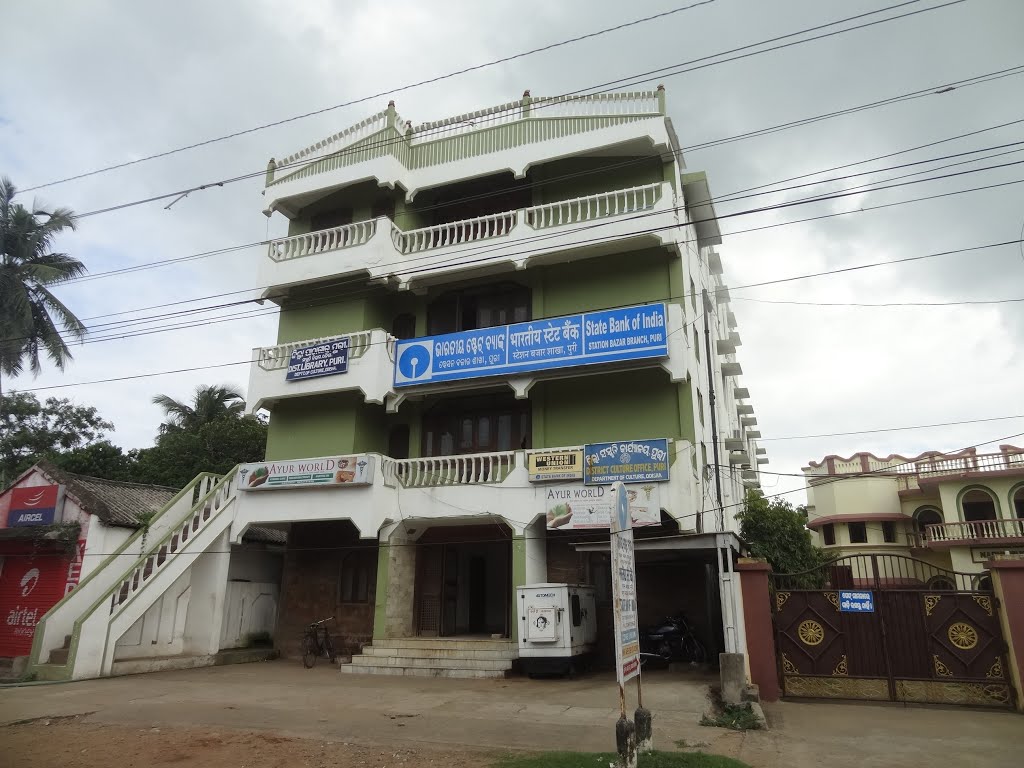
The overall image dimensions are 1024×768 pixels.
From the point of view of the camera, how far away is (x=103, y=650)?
15.2 meters

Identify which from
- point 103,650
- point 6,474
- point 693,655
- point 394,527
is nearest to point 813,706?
point 693,655

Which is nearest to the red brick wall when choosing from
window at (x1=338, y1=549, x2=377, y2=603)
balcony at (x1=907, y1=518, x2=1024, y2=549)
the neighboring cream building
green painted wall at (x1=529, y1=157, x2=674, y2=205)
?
window at (x1=338, y1=549, x2=377, y2=603)

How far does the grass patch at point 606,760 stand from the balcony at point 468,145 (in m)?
14.4

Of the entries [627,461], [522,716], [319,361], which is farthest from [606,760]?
[319,361]

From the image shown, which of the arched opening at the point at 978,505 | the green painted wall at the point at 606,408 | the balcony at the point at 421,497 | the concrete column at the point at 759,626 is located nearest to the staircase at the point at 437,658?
the balcony at the point at 421,497

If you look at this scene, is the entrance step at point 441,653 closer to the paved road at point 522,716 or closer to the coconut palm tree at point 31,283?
Result: the paved road at point 522,716

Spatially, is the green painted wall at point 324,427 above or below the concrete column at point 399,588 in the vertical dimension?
above

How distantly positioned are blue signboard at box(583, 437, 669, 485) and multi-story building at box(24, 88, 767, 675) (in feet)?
0.15

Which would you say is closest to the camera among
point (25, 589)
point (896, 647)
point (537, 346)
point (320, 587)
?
point (896, 647)

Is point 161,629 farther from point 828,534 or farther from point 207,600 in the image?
point 828,534

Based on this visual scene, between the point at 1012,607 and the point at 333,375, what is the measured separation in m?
15.3

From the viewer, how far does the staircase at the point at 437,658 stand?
14.9m

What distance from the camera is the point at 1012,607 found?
10945 mm

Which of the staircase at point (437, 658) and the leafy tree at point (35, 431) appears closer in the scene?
the staircase at point (437, 658)
